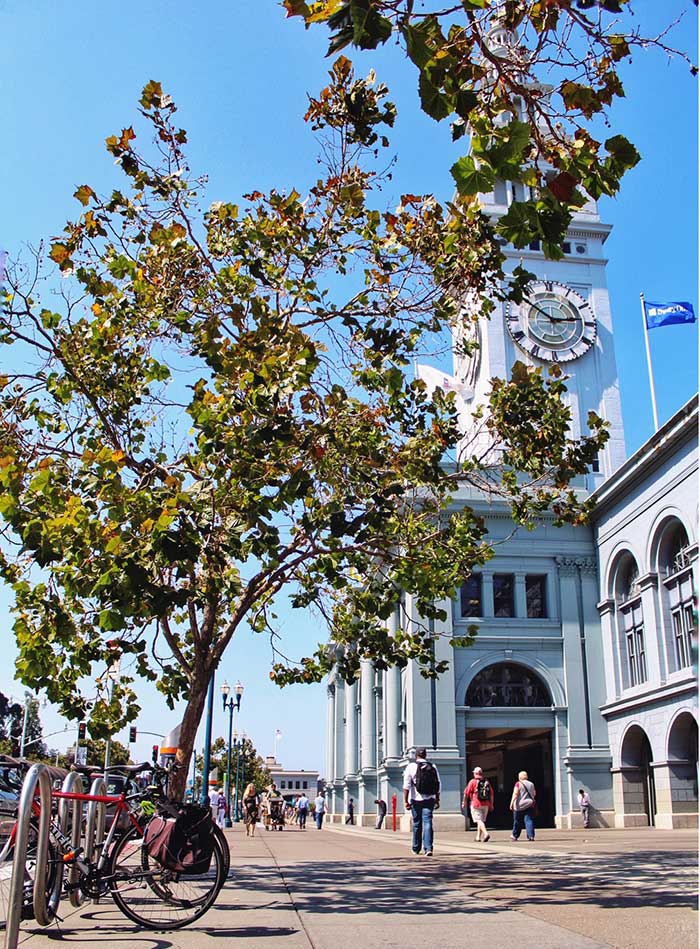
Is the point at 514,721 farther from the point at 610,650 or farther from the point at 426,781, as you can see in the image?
the point at 426,781

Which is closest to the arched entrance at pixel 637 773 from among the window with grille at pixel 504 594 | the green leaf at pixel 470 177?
the window with grille at pixel 504 594

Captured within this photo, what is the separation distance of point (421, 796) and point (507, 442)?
6.62m

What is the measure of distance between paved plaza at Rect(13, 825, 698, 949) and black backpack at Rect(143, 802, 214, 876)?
493 mm

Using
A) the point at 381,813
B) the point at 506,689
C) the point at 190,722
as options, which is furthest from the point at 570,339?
the point at 190,722

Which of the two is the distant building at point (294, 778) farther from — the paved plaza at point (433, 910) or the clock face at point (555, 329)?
the paved plaza at point (433, 910)

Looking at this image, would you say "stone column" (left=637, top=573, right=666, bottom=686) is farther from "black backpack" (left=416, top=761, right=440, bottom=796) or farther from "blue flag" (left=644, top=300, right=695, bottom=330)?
"black backpack" (left=416, top=761, right=440, bottom=796)

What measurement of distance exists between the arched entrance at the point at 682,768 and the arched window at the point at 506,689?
291 inches

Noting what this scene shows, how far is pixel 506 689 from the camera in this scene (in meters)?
38.7

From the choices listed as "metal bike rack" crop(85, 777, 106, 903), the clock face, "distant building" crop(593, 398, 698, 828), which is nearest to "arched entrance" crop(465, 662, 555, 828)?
"distant building" crop(593, 398, 698, 828)

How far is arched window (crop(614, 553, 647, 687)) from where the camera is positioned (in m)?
35.3

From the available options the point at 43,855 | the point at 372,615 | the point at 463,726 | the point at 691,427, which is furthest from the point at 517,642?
the point at 43,855

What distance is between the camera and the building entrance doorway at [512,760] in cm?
3847

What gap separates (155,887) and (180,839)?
40 cm

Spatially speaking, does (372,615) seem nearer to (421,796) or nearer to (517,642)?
(421,796)
